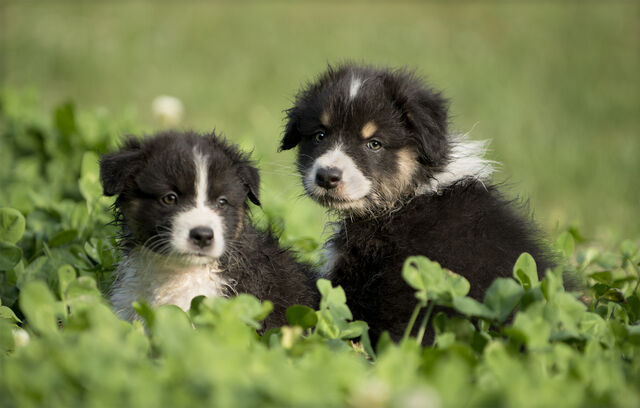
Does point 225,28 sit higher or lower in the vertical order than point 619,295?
higher

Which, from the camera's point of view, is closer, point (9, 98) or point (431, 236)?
point (431, 236)

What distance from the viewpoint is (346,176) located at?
434 centimetres

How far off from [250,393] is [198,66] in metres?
11.9

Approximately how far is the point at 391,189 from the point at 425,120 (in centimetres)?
46

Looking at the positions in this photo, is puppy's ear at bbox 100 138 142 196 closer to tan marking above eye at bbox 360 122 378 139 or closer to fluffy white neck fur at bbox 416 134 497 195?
tan marking above eye at bbox 360 122 378 139

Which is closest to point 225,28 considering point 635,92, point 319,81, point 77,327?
point 635,92

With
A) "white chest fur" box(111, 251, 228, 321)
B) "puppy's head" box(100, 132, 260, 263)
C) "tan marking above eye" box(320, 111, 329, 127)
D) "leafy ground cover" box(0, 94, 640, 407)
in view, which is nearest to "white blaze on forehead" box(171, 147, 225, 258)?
"puppy's head" box(100, 132, 260, 263)

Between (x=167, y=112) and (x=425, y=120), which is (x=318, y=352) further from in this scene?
(x=167, y=112)

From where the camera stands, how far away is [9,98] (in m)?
7.68

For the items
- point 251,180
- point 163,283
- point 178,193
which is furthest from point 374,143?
point 163,283

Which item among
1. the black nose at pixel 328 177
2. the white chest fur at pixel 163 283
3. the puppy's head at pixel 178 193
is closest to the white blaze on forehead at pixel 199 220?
the puppy's head at pixel 178 193

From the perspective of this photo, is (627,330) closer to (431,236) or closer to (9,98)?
(431,236)

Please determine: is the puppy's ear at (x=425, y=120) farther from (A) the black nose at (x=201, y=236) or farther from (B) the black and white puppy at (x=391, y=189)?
(A) the black nose at (x=201, y=236)

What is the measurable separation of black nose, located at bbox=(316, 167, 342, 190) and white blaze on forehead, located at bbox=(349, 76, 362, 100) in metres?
0.48
